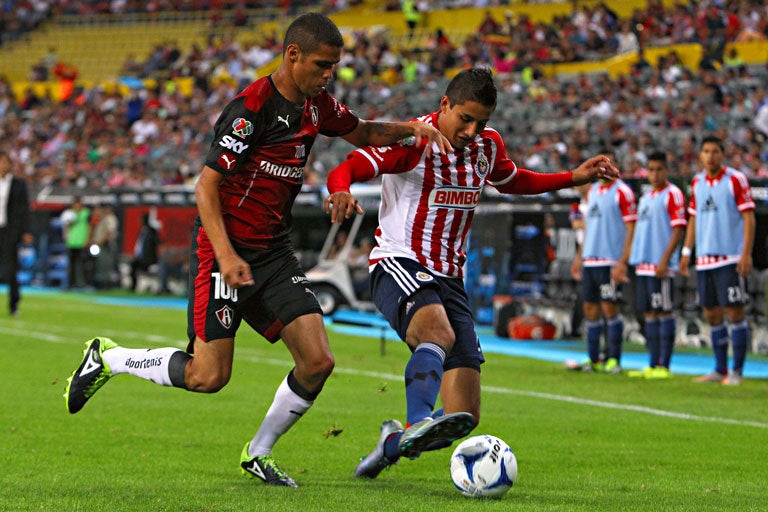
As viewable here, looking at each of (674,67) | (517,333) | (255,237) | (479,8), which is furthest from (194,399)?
(479,8)

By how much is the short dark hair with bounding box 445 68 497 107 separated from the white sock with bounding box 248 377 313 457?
5.31 ft

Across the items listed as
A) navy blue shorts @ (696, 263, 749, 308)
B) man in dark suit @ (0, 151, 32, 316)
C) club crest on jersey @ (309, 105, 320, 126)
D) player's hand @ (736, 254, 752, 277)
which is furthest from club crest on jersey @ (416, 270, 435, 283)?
man in dark suit @ (0, 151, 32, 316)

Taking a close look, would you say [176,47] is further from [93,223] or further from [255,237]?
[255,237]

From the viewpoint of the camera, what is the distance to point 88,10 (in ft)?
161

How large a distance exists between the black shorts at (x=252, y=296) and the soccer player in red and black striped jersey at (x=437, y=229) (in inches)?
19.5

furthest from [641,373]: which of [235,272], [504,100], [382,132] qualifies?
[504,100]

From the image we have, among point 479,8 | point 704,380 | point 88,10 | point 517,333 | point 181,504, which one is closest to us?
point 181,504

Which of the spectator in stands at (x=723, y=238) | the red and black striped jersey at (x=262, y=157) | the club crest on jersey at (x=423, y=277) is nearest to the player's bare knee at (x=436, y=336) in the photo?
the club crest on jersey at (x=423, y=277)

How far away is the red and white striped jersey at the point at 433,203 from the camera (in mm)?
6621

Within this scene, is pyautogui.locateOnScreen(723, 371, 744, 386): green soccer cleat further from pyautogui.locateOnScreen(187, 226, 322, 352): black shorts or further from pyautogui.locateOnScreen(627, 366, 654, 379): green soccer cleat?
pyautogui.locateOnScreen(187, 226, 322, 352): black shorts

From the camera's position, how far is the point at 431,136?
6.17 metres

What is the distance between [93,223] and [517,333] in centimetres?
1428

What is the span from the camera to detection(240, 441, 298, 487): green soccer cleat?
6.23 meters

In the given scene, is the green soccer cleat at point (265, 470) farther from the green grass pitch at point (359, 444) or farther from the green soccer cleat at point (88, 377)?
the green soccer cleat at point (88, 377)
